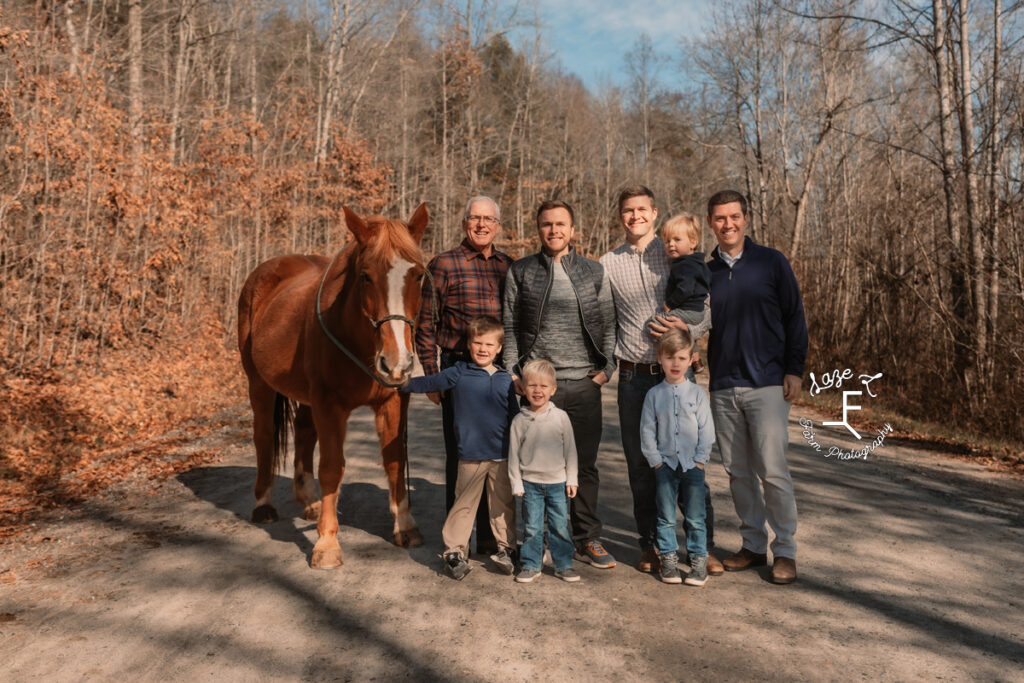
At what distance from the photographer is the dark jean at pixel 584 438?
3.99 metres

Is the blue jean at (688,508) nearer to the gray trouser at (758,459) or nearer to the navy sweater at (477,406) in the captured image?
the gray trouser at (758,459)

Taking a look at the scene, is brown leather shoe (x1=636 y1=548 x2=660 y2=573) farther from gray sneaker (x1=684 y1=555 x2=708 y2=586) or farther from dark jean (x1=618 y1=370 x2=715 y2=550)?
gray sneaker (x1=684 y1=555 x2=708 y2=586)

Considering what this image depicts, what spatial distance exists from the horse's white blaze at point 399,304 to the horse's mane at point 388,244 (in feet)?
0.21

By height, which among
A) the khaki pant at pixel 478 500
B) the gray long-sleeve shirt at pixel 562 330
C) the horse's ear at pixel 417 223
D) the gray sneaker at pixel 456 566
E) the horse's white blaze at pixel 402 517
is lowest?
the gray sneaker at pixel 456 566

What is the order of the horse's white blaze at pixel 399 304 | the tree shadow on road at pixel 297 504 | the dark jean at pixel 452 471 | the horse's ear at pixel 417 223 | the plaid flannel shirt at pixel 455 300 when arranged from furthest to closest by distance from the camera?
the tree shadow on road at pixel 297 504
the dark jean at pixel 452 471
the plaid flannel shirt at pixel 455 300
the horse's ear at pixel 417 223
the horse's white blaze at pixel 399 304

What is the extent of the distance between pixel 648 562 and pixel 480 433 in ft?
4.19

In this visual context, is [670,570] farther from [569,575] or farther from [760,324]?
[760,324]

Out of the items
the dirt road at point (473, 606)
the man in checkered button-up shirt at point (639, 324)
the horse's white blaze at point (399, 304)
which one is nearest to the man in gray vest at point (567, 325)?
the man in checkered button-up shirt at point (639, 324)

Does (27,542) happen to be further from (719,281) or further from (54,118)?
(54,118)

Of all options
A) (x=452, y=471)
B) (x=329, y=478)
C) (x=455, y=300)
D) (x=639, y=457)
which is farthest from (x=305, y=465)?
(x=639, y=457)

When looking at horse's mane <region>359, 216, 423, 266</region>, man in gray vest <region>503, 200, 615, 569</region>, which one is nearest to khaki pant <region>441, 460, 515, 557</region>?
man in gray vest <region>503, 200, 615, 569</region>

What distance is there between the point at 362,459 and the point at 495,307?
3440mm

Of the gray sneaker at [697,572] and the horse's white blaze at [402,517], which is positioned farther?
the horse's white blaze at [402,517]

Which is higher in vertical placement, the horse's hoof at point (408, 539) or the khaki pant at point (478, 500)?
the khaki pant at point (478, 500)
